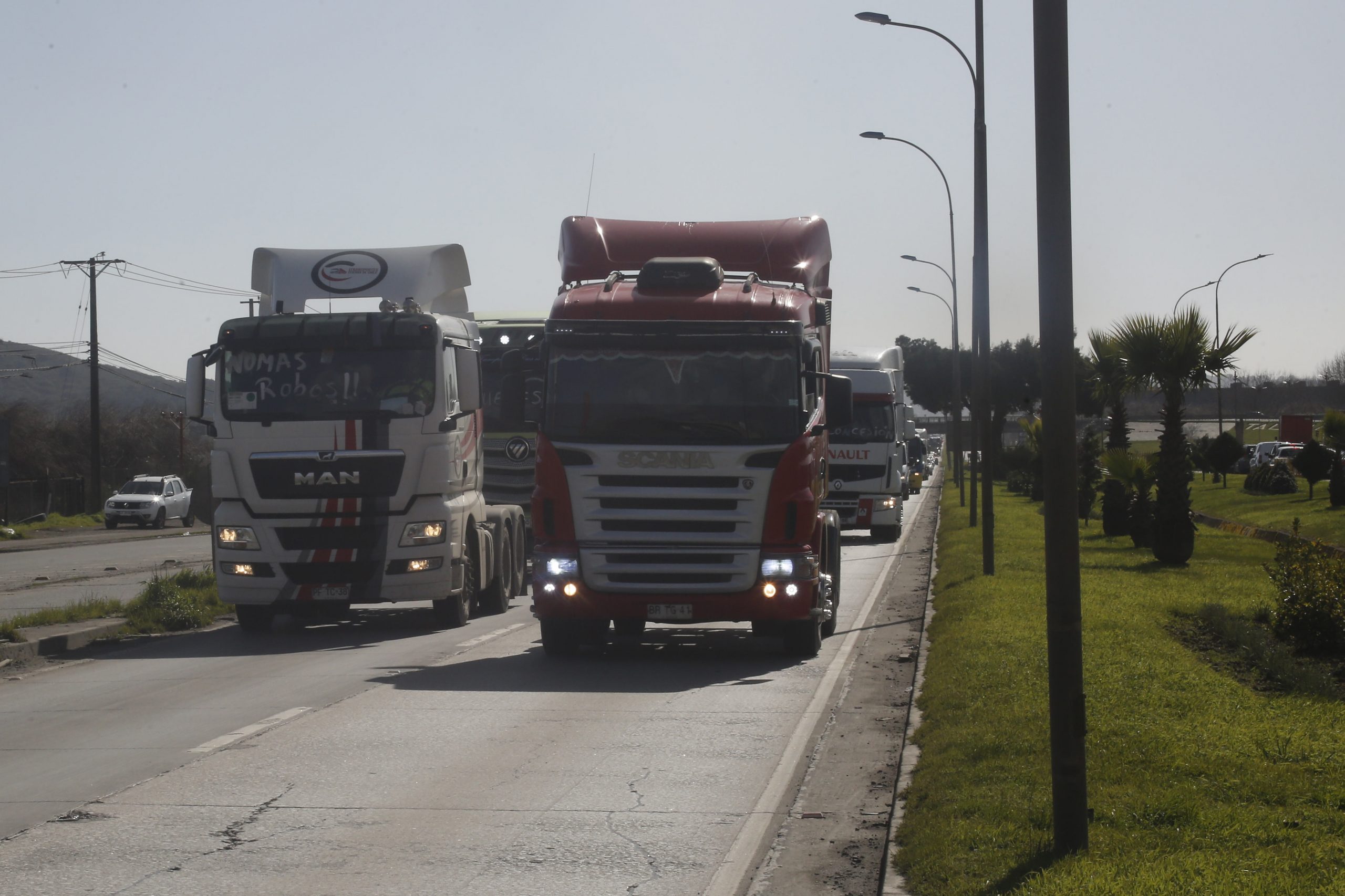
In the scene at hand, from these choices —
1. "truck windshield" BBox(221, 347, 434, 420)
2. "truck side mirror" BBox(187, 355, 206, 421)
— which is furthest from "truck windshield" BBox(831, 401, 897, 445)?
"truck side mirror" BBox(187, 355, 206, 421)

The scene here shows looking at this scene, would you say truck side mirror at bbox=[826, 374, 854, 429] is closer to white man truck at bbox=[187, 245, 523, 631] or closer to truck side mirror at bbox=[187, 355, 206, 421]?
white man truck at bbox=[187, 245, 523, 631]

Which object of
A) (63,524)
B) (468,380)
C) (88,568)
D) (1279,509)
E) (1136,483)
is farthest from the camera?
(63,524)

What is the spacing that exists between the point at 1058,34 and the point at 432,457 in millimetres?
10122

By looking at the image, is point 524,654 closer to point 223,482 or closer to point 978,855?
point 223,482

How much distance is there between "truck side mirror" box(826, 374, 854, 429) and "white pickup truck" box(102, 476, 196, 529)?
131ft

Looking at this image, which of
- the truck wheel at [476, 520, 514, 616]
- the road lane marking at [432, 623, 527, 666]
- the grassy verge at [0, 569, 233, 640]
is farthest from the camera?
the truck wheel at [476, 520, 514, 616]

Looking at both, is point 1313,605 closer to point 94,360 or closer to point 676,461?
point 676,461

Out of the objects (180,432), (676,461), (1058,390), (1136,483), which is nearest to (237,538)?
(676,461)

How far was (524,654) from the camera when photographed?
1396 cm

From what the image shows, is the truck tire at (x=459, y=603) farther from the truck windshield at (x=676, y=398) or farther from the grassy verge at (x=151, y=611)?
→ the truck windshield at (x=676, y=398)

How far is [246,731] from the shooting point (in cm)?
985

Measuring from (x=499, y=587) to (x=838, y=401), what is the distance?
637cm

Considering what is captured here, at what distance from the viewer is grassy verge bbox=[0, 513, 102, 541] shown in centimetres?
4841

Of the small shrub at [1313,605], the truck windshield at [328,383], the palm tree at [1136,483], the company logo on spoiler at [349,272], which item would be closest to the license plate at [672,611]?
the truck windshield at [328,383]
